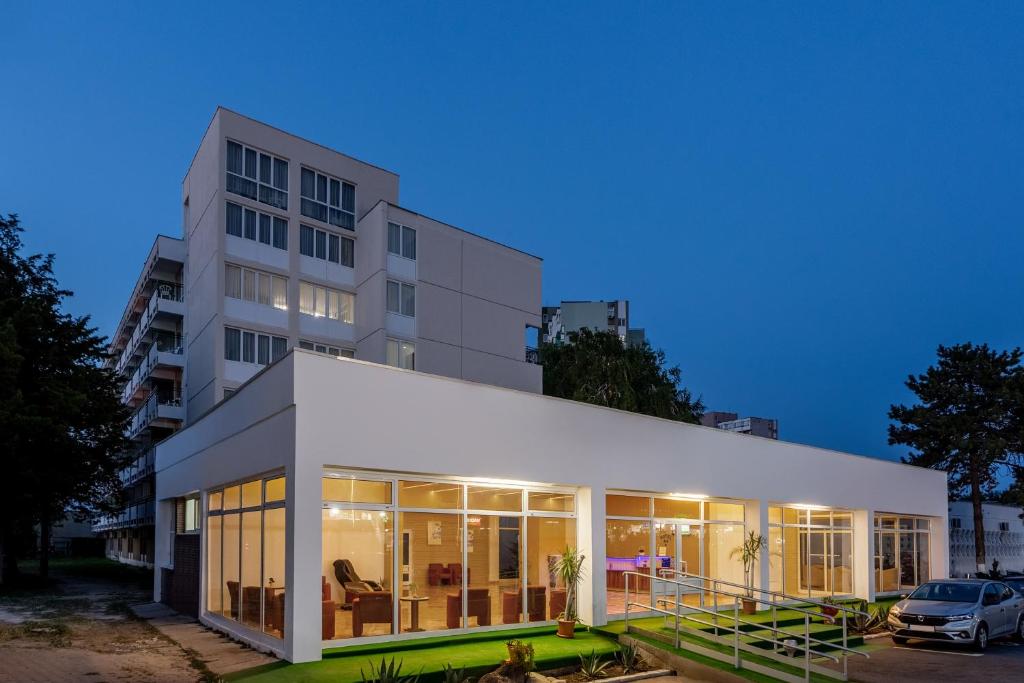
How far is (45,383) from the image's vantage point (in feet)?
92.6

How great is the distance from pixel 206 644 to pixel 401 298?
20.3 meters

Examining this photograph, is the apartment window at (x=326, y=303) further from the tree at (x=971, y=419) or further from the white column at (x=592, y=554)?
the tree at (x=971, y=419)

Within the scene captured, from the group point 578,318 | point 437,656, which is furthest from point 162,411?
point 578,318

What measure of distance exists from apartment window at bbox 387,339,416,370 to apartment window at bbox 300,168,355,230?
17.8ft

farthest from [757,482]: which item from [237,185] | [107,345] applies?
[107,345]

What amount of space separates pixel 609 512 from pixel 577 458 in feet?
5.36

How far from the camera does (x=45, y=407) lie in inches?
1054

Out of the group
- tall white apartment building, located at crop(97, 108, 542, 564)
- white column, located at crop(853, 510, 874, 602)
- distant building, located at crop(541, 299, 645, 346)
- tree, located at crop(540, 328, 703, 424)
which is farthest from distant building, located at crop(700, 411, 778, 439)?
white column, located at crop(853, 510, 874, 602)

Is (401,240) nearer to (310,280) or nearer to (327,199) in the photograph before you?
(327,199)

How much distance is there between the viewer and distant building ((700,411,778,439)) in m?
71.3

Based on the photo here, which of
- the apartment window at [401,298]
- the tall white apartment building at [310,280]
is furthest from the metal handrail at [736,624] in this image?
the apartment window at [401,298]

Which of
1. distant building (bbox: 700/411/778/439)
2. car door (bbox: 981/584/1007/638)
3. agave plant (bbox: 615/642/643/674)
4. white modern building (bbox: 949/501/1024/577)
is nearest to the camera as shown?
agave plant (bbox: 615/642/643/674)

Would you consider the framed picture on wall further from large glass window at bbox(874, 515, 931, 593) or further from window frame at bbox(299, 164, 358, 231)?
window frame at bbox(299, 164, 358, 231)

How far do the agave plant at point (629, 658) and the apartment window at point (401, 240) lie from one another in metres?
22.0
